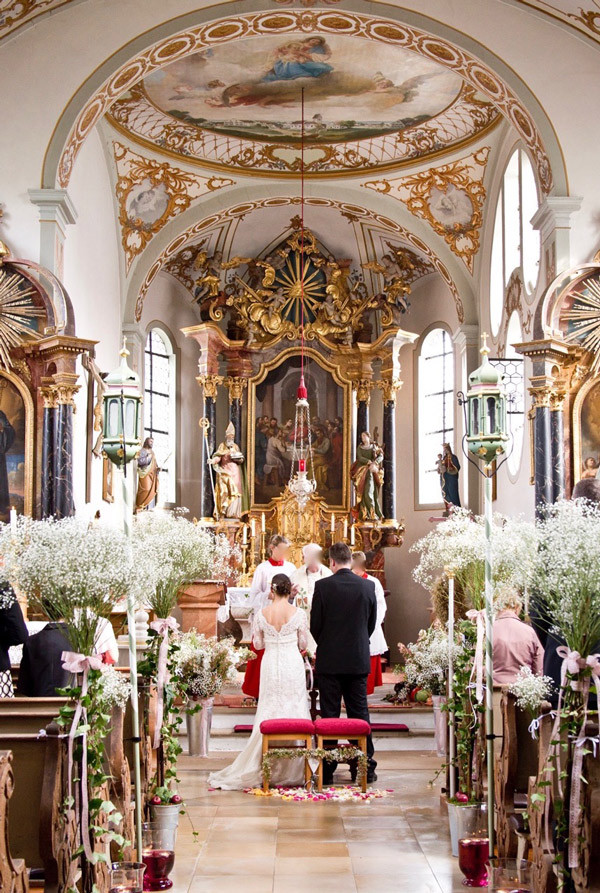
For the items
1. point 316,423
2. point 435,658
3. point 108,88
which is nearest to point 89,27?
point 108,88

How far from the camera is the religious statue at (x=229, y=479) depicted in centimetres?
1719

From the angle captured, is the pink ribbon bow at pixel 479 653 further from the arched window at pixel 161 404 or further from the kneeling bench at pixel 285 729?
the arched window at pixel 161 404

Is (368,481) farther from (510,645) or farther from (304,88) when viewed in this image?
(510,645)

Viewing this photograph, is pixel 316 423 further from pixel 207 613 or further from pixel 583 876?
pixel 583 876

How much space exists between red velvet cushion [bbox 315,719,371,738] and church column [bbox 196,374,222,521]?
9.01 meters

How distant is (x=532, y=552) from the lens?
5285mm

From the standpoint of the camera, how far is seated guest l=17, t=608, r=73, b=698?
246 inches

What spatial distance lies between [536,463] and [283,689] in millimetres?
3329

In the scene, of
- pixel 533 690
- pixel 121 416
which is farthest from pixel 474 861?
pixel 121 416

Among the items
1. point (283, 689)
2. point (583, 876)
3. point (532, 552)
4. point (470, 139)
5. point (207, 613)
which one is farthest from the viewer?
point (470, 139)

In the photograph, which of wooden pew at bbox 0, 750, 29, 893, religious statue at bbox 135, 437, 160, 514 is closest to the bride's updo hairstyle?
wooden pew at bbox 0, 750, 29, 893

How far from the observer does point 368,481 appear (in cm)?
1741

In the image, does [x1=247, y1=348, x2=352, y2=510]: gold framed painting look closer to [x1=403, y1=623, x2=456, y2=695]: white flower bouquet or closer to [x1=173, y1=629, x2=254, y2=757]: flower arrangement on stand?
[x1=173, y1=629, x2=254, y2=757]: flower arrangement on stand

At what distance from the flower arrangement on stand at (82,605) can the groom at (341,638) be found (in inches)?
154
